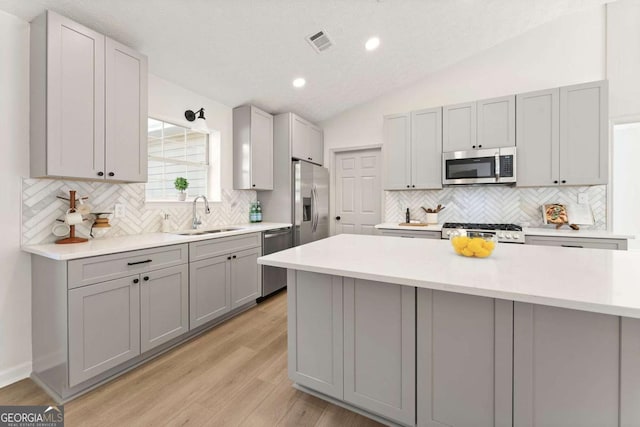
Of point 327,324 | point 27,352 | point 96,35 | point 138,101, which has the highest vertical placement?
point 96,35

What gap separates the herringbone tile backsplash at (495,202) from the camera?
3148 mm

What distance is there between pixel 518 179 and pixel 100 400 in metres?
4.22

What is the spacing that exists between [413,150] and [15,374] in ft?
14.0

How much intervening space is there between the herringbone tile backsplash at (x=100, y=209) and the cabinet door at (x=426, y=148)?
2614 mm

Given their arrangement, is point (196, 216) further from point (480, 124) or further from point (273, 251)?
point (480, 124)

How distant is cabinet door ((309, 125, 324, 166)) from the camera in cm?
437

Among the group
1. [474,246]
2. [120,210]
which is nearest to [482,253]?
[474,246]

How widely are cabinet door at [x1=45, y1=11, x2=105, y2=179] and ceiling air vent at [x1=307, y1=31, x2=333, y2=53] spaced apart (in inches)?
70.2

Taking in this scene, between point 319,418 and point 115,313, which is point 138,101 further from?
point 319,418

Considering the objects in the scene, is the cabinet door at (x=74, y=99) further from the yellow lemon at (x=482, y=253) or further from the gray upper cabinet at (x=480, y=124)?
the gray upper cabinet at (x=480, y=124)

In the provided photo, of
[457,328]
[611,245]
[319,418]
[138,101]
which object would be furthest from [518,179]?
[138,101]

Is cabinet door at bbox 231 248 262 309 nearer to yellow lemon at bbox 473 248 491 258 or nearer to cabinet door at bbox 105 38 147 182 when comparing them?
cabinet door at bbox 105 38 147 182

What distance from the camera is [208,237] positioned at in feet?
8.29

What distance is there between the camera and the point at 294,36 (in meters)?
2.70
